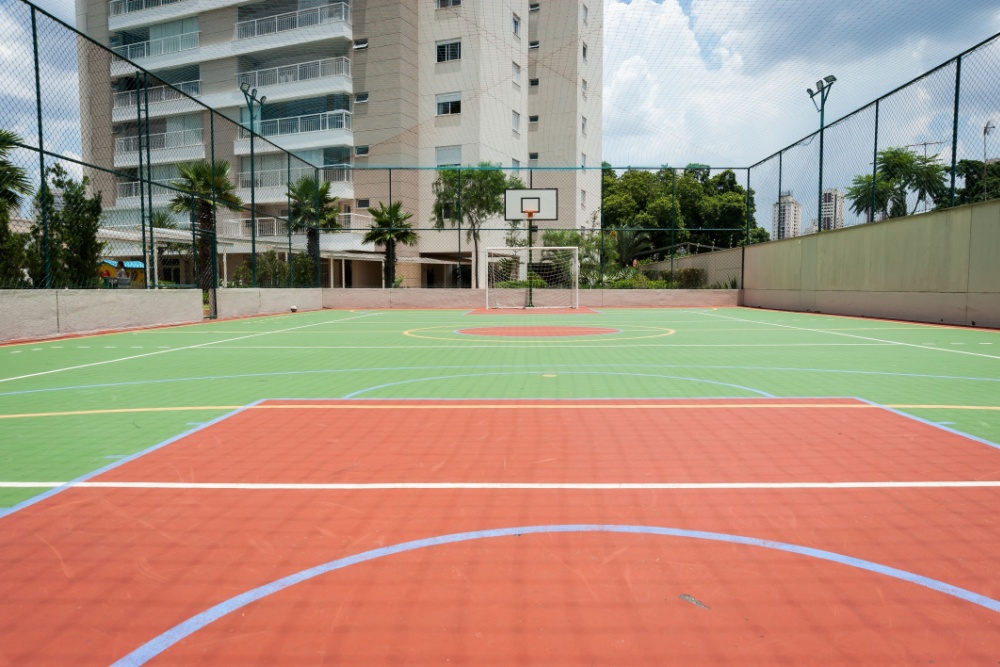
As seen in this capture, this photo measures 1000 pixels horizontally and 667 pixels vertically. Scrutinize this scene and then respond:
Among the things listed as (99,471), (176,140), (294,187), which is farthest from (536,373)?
(176,140)

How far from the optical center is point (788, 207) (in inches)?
837

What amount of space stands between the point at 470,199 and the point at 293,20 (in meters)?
18.4

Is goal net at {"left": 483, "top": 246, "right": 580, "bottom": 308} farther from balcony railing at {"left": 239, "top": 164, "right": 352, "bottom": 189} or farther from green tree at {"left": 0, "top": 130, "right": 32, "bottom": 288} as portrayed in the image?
green tree at {"left": 0, "top": 130, "right": 32, "bottom": 288}

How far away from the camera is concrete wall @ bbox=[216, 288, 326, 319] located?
1714cm

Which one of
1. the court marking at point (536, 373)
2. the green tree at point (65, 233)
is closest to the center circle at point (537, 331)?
the court marking at point (536, 373)

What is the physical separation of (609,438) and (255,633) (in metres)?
2.63

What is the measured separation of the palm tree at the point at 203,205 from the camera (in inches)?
656

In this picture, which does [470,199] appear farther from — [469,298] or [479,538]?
[479,538]

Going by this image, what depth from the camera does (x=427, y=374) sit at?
22.8 feet

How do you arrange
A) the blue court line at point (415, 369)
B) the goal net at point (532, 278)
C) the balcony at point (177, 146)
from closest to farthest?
the blue court line at point (415, 369) → the goal net at point (532, 278) → the balcony at point (177, 146)

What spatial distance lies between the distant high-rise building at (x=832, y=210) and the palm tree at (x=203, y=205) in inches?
631

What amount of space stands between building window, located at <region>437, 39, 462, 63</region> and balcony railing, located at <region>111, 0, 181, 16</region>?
1744 cm

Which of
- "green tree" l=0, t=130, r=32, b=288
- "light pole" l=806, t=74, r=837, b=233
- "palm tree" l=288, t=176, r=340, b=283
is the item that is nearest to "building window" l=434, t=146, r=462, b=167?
"palm tree" l=288, t=176, r=340, b=283

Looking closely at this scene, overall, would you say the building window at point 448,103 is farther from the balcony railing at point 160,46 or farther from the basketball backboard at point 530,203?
the balcony railing at point 160,46
